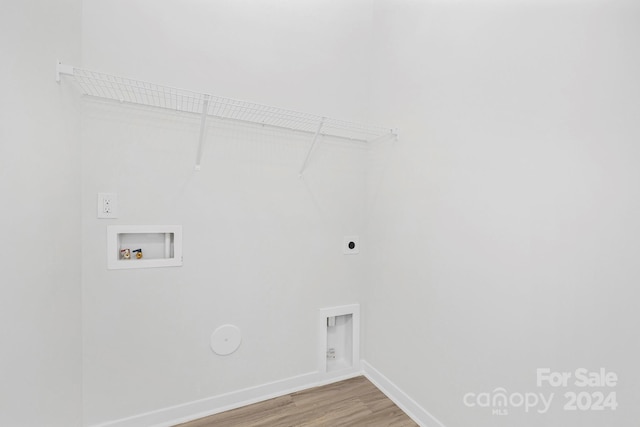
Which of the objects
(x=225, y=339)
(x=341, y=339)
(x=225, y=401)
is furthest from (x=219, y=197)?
(x=341, y=339)

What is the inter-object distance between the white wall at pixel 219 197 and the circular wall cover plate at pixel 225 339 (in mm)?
37

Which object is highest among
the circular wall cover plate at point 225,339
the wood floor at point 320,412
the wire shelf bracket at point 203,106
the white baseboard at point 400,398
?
the wire shelf bracket at point 203,106

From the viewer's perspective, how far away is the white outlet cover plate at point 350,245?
2127 mm

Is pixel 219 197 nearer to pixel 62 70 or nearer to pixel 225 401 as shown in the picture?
pixel 62 70

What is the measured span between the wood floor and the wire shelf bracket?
1.60 m

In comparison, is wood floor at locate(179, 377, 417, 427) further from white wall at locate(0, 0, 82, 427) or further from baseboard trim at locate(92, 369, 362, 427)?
white wall at locate(0, 0, 82, 427)

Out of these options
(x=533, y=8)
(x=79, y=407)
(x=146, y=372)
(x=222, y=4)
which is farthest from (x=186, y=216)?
(x=533, y=8)

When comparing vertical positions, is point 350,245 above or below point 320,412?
above

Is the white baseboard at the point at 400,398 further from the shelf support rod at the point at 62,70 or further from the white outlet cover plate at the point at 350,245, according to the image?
the shelf support rod at the point at 62,70

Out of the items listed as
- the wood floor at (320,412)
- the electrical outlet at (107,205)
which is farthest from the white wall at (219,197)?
the wood floor at (320,412)

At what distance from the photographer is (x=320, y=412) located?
5.67 ft

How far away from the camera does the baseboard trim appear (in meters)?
1.55

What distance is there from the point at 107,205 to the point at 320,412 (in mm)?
1810

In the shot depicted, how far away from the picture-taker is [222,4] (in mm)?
1688
